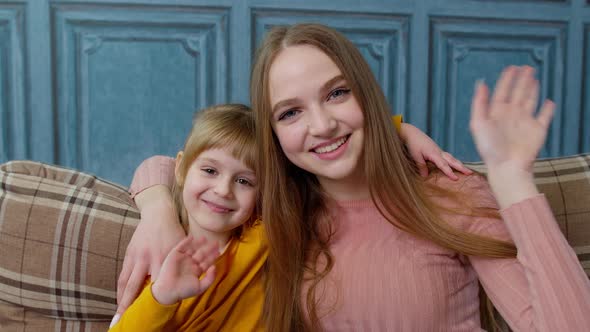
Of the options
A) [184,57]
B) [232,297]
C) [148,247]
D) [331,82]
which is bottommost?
[232,297]

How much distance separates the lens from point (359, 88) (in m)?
1.29

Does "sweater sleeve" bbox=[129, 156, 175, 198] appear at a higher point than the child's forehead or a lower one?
lower

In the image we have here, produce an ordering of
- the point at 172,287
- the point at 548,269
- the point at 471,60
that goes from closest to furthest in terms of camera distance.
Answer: the point at 548,269 < the point at 172,287 < the point at 471,60

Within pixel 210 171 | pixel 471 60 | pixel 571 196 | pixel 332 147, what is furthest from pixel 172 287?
pixel 471 60

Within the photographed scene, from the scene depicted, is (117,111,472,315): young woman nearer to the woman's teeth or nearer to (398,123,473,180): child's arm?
(398,123,473,180): child's arm

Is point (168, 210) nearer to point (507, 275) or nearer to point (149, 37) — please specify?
point (507, 275)

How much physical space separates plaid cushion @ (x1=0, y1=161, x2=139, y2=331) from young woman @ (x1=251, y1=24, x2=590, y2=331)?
360mm

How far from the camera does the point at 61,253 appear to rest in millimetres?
1431

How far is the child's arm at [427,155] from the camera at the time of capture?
134 cm

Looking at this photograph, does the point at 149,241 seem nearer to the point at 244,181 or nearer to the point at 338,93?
the point at 244,181

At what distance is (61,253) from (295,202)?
519 millimetres

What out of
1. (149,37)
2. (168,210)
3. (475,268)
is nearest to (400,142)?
(475,268)

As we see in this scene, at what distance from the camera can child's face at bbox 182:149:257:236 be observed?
4.44 feet

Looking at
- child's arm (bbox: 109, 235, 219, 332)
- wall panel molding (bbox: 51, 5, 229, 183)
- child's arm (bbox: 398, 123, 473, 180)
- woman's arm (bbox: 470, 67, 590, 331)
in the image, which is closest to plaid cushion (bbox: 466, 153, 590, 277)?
child's arm (bbox: 398, 123, 473, 180)
